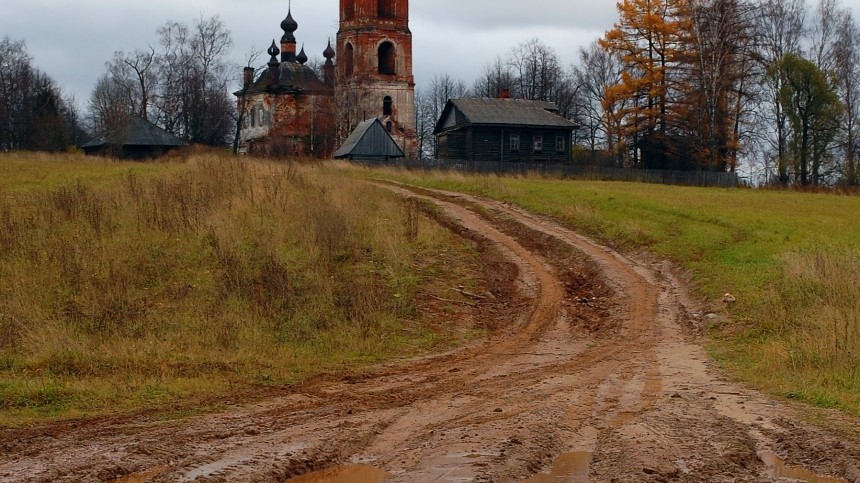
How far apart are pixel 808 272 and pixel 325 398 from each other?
8.58m

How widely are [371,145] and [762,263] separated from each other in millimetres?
34461

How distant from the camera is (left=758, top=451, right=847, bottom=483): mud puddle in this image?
7719mm

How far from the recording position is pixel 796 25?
58.3m

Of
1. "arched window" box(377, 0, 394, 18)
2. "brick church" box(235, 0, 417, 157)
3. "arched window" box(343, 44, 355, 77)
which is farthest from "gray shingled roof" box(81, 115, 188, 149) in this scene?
"arched window" box(377, 0, 394, 18)

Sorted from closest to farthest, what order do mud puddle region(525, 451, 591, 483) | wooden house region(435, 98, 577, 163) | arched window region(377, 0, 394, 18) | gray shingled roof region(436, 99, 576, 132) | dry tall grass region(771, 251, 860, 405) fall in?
1. mud puddle region(525, 451, 591, 483)
2. dry tall grass region(771, 251, 860, 405)
3. gray shingled roof region(436, 99, 576, 132)
4. wooden house region(435, 98, 577, 163)
5. arched window region(377, 0, 394, 18)

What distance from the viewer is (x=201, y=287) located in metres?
15.7

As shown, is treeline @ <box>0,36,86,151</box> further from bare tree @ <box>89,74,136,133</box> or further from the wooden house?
the wooden house

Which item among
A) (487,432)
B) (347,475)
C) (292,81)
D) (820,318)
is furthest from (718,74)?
(347,475)

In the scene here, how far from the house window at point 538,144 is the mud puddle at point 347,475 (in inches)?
2004

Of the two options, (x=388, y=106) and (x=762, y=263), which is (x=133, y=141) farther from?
(x=762, y=263)

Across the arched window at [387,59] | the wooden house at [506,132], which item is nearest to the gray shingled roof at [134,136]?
the arched window at [387,59]

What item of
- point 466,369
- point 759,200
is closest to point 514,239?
point 466,369

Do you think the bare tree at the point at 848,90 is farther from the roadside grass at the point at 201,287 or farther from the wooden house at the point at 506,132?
the roadside grass at the point at 201,287

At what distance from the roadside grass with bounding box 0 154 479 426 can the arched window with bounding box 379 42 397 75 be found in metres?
42.1
